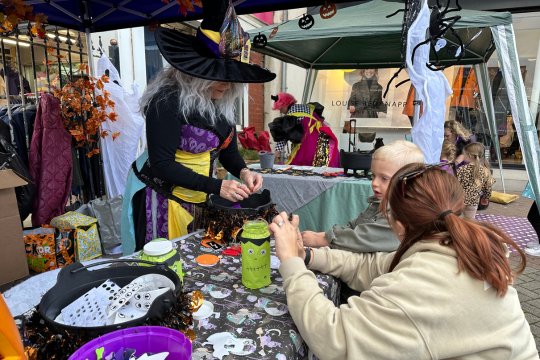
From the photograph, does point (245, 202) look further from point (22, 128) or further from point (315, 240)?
point (22, 128)

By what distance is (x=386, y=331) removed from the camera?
28.8 inches

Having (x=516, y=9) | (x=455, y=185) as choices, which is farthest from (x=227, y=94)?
(x=516, y=9)

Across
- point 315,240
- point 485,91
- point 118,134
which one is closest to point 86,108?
point 118,134

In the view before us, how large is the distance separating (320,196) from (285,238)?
247cm

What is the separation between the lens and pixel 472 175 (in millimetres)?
4875

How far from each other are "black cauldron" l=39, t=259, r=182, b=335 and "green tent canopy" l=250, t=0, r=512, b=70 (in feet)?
13.4

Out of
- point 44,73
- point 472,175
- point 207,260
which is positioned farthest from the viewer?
point 472,175

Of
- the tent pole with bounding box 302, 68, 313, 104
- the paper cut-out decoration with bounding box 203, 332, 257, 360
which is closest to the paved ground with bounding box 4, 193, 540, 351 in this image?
the paper cut-out decoration with bounding box 203, 332, 257, 360

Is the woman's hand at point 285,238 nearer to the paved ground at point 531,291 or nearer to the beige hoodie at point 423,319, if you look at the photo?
the beige hoodie at point 423,319

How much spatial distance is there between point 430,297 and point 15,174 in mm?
2959

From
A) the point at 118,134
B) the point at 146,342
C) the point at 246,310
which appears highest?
the point at 118,134

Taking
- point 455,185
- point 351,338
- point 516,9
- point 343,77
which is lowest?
point 351,338

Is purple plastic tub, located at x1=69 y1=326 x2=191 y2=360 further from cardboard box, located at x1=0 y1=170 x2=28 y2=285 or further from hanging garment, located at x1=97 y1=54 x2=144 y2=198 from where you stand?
hanging garment, located at x1=97 y1=54 x2=144 y2=198

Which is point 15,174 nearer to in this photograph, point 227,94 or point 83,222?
point 83,222
